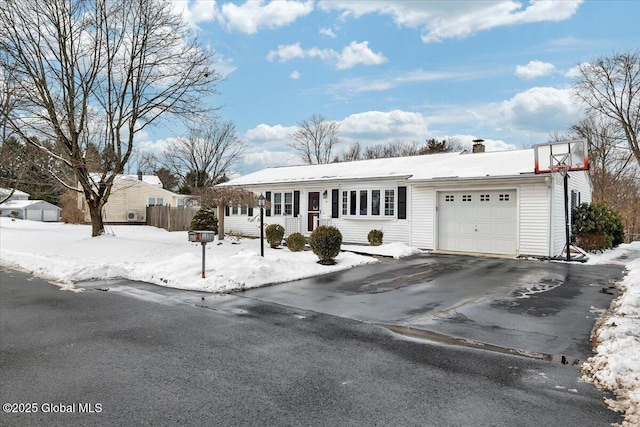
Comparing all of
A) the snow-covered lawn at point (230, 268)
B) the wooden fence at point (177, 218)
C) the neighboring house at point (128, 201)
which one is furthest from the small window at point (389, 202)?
the neighboring house at point (128, 201)

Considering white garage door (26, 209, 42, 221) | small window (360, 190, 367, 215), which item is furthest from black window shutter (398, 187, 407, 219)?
white garage door (26, 209, 42, 221)

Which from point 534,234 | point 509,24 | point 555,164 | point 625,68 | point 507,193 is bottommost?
point 534,234

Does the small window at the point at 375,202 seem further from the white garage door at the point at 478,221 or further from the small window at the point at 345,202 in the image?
the white garage door at the point at 478,221

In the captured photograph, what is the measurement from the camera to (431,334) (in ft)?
17.8

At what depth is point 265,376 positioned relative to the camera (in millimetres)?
3971

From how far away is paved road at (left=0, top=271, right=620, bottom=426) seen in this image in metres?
3.19

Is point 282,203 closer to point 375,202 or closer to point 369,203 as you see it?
point 369,203

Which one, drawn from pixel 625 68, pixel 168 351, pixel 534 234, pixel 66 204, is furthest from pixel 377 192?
pixel 66 204

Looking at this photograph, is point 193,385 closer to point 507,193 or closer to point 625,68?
point 507,193

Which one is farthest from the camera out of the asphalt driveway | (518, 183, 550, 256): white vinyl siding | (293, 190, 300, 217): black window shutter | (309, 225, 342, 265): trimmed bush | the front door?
(293, 190, 300, 217): black window shutter

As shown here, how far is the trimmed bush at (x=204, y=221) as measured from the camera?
19281 mm

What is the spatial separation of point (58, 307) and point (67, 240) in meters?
11.9

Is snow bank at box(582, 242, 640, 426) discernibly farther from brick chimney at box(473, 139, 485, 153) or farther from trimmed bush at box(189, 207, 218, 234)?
trimmed bush at box(189, 207, 218, 234)

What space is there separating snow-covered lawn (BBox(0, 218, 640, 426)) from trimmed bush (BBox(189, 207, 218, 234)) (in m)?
2.69
